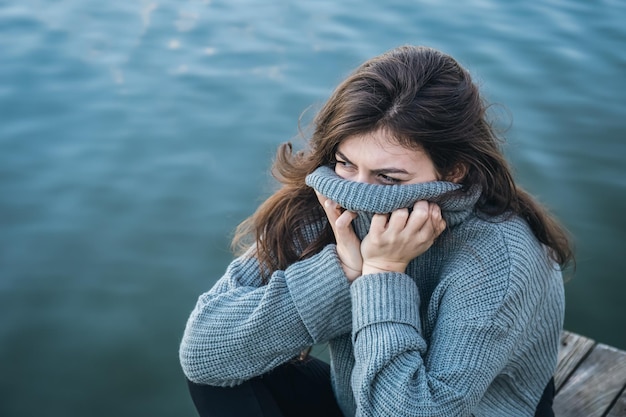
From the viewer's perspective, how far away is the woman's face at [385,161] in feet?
5.87

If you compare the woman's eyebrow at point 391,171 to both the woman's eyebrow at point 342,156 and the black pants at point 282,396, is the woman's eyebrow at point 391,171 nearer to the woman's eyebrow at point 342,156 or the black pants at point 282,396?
the woman's eyebrow at point 342,156

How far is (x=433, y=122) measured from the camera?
177cm

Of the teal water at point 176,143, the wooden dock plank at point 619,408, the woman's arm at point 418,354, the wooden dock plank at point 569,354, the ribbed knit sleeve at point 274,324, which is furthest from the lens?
the teal water at point 176,143

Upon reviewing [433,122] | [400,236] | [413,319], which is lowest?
[413,319]

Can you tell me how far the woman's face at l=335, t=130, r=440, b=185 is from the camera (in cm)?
179

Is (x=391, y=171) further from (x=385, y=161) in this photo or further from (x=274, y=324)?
(x=274, y=324)

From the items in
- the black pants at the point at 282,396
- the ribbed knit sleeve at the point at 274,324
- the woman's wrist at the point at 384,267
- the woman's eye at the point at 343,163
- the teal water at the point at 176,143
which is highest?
the woman's eye at the point at 343,163

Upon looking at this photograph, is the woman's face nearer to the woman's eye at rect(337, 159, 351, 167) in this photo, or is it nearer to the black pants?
the woman's eye at rect(337, 159, 351, 167)

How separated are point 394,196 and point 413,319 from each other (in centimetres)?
29

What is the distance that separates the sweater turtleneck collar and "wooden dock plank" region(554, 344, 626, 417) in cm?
94

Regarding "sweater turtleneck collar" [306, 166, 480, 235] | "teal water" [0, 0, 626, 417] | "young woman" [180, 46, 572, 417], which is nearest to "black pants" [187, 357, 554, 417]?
"young woman" [180, 46, 572, 417]

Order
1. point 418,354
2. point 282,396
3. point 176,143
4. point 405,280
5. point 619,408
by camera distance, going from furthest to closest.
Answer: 1. point 176,143
2. point 619,408
3. point 282,396
4. point 405,280
5. point 418,354

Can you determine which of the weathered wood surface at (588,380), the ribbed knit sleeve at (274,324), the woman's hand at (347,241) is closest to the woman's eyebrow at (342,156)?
the woman's hand at (347,241)

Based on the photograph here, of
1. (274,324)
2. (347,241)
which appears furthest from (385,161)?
(274,324)
